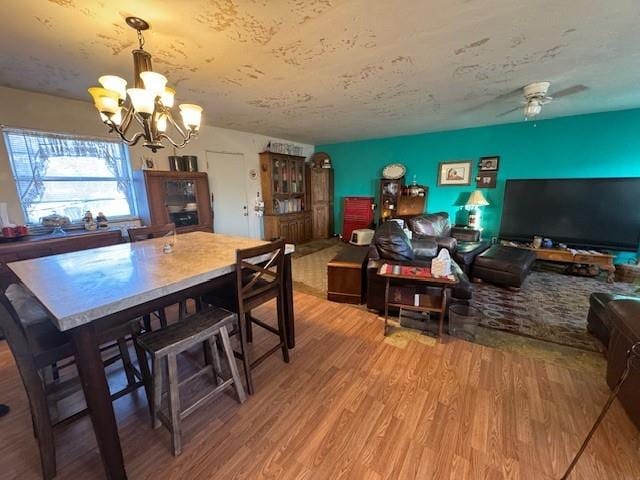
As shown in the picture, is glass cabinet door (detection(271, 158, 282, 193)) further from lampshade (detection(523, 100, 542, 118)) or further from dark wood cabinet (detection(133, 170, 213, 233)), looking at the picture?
lampshade (detection(523, 100, 542, 118))

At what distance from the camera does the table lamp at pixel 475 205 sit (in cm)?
434

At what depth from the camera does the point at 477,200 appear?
435 cm

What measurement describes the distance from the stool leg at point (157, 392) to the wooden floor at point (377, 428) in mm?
78

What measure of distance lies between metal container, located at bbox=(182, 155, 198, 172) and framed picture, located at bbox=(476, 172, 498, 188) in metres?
4.75

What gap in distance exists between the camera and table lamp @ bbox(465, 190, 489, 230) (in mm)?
4343

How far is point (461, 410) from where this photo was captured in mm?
1552

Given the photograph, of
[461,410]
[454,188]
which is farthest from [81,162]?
[454,188]

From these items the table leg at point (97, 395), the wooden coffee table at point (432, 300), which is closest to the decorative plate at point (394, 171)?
the wooden coffee table at point (432, 300)

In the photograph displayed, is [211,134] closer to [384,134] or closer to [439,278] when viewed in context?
[384,134]

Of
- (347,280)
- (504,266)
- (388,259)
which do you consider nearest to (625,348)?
(388,259)

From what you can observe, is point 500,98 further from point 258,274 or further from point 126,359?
point 126,359

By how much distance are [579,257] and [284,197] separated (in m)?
4.91

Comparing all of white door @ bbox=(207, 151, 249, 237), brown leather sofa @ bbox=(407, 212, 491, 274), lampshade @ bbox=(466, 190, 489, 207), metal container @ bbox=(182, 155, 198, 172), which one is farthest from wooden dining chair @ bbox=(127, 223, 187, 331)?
lampshade @ bbox=(466, 190, 489, 207)

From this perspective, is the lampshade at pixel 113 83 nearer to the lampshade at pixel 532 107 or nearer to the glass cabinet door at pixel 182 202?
the glass cabinet door at pixel 182 202
